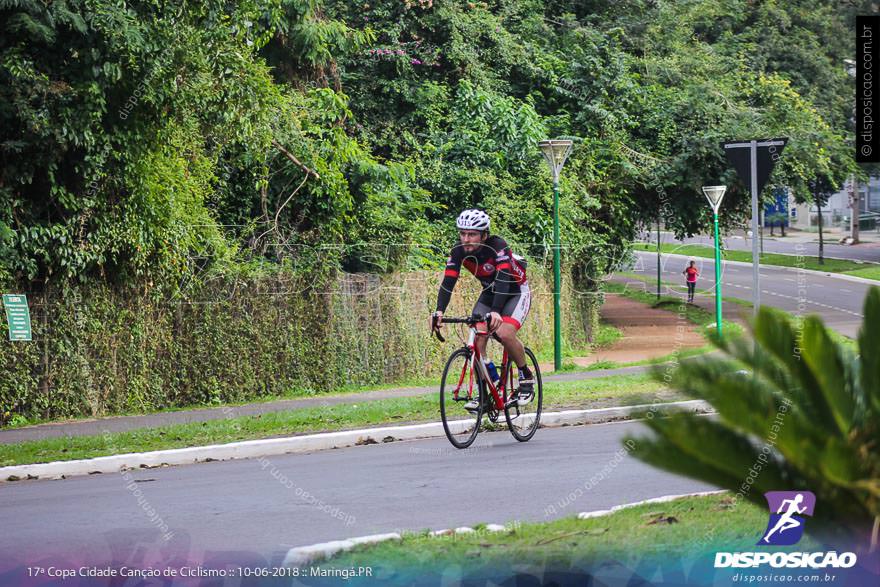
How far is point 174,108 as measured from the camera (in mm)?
15703

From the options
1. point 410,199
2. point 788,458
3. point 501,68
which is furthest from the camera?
point 501,68

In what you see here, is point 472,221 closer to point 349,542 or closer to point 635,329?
point 349,542

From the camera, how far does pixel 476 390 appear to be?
36.6ft

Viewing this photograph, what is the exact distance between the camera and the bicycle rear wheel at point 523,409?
11531 millimetres

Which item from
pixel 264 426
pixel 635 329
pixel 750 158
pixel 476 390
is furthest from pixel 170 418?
pixel 635 329

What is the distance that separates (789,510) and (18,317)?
12890 mm

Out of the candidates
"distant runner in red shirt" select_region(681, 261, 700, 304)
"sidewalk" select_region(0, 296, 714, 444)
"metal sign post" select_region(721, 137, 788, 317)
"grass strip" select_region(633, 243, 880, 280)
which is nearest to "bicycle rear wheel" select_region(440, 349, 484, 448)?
"sidewalk" select_region(0, 296, 714, 444)

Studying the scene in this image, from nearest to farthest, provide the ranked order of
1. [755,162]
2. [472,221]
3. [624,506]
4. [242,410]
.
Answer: [624,506] < [472,221] < [755,162] < [242,410]

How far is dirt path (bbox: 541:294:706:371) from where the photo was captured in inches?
1056

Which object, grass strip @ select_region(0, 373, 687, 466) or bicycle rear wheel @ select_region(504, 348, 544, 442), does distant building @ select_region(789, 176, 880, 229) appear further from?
bicycle rear wheel @ select_region(504, 348, 544, 442)

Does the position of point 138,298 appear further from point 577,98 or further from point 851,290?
point 851,290

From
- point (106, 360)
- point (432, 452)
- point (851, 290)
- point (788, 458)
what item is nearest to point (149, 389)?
point (106, 360)

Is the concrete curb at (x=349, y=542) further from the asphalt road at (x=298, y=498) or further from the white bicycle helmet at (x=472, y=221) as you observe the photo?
the white bicycle helmet at (x=472, y=221)

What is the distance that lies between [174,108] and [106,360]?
11.8ft
